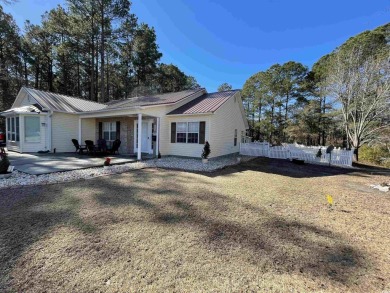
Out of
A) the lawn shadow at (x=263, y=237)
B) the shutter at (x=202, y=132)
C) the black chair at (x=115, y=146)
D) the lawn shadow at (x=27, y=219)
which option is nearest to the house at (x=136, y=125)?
the shutter at (x=202, y=132)

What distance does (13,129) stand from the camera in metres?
12.3

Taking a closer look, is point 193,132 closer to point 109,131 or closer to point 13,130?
point 109,131

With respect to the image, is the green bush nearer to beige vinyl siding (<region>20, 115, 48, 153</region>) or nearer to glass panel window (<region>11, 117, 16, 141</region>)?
beige vinyl siding (<region>20, 115, 48, 153</region>)

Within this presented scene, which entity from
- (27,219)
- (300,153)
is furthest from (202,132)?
(27,219)

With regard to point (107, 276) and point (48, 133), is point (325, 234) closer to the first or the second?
point (107, 276)

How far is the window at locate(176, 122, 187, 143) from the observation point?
1167 centimetres

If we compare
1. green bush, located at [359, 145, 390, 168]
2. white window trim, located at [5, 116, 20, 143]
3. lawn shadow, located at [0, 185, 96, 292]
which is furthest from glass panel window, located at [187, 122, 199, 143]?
green bush, located at [359, 145, 390, 168]

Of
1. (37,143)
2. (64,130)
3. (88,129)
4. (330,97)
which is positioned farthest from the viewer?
(330,97)

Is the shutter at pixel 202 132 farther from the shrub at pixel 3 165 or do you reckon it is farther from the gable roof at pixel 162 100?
the shrub at pixel 3 165

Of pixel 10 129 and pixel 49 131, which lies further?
pixel 10 129

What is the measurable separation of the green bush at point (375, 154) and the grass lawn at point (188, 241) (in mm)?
11392

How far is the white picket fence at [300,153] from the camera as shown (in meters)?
11.1

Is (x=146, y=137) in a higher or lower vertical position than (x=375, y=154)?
higher

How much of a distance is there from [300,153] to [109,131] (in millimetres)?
13554
